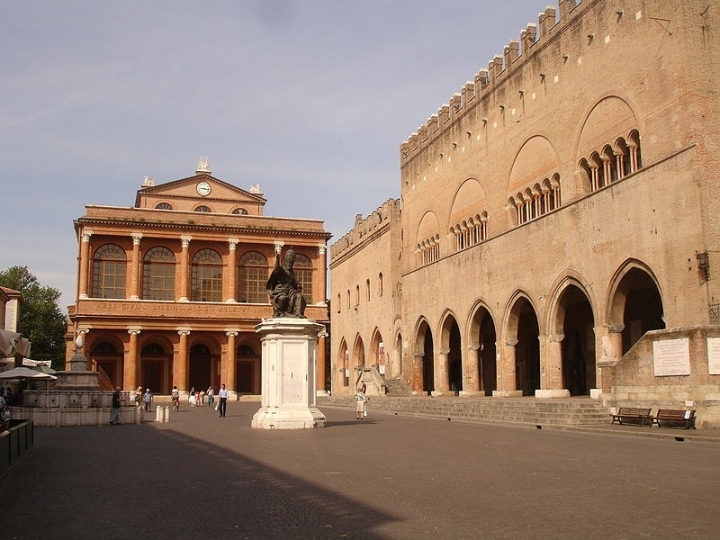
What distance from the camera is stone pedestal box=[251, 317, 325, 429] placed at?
63.5 feet

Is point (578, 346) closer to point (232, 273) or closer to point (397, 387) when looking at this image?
point (397, 387)

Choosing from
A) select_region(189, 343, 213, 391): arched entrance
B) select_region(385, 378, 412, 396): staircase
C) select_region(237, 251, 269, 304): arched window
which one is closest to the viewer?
select_region(385, 378, 412, 396): staircase

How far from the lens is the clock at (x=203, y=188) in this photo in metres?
61.8

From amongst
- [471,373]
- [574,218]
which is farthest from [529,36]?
[471,373]

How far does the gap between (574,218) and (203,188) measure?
40.1m

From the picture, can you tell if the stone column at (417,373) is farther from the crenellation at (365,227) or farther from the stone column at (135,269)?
the stone column at (135,269)

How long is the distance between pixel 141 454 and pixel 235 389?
40.4 meters

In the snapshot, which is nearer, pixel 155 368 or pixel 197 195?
pixel 155 368

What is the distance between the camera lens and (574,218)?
27422 millimetres

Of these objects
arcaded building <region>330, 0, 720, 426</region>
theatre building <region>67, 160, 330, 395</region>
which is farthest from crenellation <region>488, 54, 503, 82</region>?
theatre building <region>67, 160, 330, 395</region>

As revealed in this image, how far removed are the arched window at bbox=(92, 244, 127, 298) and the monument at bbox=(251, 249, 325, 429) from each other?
1400 inches

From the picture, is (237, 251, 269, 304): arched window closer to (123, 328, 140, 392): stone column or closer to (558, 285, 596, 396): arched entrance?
(123, 328, 140, 392): stone column

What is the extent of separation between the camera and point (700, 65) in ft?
72.4

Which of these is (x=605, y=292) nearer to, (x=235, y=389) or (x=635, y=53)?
(x=635, y=53)
